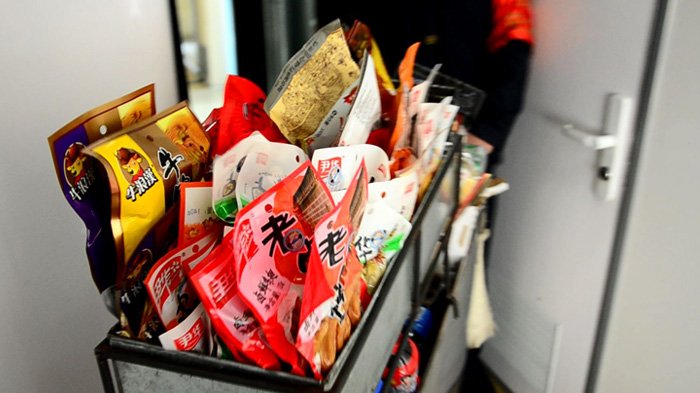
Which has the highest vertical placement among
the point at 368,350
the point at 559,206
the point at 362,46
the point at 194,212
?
the point at 362,46

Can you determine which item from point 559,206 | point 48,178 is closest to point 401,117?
point 48,178

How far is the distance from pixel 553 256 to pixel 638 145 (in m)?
0.31

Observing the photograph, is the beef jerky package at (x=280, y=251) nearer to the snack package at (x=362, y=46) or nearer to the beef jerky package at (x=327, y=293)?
the beef jerky package at (x=327, y=293)

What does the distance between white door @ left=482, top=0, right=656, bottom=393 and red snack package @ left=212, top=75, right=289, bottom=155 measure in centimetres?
65

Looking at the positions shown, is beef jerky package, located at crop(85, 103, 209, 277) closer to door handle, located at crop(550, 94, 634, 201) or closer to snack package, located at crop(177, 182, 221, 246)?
snack package, located at crop(177, 182, 221, 246)

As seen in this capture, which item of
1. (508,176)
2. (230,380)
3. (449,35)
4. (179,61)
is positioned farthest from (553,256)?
(230,380)

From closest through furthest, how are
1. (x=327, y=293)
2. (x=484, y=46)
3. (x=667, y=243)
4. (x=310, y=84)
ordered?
(x=327, y=293) < (x=310, y=84) < (x=667, y=243) < (x=484, y=46)

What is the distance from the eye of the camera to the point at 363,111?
613 mm

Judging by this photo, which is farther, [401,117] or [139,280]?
[401,117]

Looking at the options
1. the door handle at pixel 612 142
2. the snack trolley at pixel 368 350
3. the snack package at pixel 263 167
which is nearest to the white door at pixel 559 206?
the door handle at pixel 612 142

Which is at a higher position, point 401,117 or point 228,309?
point 401,117

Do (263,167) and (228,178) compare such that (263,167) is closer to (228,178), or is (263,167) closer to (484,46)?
(228,178)

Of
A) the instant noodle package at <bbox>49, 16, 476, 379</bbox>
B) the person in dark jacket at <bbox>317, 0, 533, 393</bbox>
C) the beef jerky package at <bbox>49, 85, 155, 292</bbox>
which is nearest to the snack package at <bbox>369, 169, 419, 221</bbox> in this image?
the instant noodle package at <bbox>49, 16, 476, 379</bbox>

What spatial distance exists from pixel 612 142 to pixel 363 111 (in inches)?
23.0
